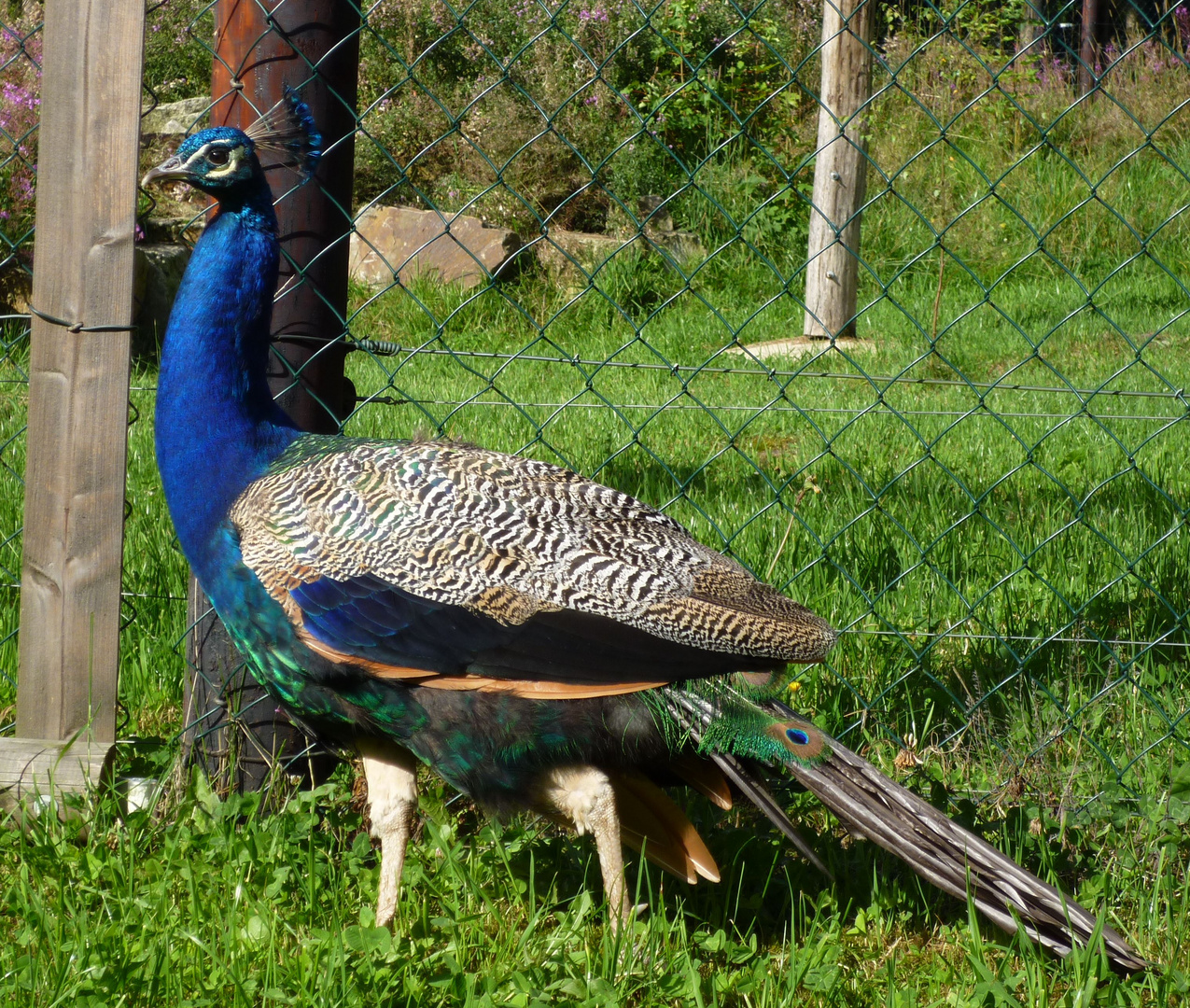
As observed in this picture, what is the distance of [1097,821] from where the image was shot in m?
2.64

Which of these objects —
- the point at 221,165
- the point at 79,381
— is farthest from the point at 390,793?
the point at 221,165

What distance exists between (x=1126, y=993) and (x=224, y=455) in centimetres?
189

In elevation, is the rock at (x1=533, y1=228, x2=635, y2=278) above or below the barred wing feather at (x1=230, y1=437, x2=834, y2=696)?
above

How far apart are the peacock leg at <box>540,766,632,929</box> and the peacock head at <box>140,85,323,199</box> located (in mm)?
1266

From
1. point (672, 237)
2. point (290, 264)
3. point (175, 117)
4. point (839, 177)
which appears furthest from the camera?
point (175, 117)

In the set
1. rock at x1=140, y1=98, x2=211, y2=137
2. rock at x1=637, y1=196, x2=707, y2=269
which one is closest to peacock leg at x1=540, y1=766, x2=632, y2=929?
rock at x1=637, y1=196, x2=707, y2=269

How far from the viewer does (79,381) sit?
2.36 meters

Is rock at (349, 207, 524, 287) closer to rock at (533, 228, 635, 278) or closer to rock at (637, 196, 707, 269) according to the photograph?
rock at (533, 228, 635, 278)

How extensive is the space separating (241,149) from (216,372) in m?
0.42

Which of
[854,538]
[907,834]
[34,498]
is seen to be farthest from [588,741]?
[854,538]

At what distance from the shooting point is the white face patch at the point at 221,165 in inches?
88.6

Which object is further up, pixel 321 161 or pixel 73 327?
pixel 321 161

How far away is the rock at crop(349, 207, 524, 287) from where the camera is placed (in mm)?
8328

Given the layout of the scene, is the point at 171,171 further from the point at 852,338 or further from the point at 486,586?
the point at 852,338
